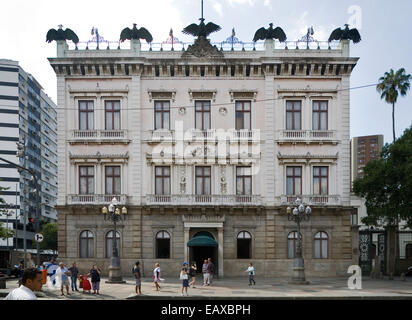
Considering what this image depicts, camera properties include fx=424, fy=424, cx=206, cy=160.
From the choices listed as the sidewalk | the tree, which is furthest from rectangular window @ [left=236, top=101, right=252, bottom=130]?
the tree

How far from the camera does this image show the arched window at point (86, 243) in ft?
107

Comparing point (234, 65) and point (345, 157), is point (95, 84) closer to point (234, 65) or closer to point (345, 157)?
point (234, 65)

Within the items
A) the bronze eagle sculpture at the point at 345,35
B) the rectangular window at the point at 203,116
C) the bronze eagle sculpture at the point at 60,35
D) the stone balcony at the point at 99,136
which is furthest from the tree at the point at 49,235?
the bronze eagle sculpture at the point at 345,35

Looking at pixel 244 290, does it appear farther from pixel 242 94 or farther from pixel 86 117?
pixel 86 117

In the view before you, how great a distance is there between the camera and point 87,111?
3322cm

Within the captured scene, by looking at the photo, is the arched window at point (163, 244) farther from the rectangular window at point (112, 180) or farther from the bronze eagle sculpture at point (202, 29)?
the bronze eagle sculpture at point (202, 29)

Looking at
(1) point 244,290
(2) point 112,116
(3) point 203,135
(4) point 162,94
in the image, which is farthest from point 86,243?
(1) point 244,290

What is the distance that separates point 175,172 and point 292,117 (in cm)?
1009

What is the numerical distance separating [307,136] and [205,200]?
9.26 metres

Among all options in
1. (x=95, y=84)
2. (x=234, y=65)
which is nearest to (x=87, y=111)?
(x=95, y=84)

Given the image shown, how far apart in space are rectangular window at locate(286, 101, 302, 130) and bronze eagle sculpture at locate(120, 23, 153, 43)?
12277 millimetres

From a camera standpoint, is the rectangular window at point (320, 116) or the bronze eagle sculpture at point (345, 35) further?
the rectangular window at point (320, 116)

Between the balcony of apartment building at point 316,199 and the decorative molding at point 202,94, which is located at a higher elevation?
the decorative molding at point 202,94

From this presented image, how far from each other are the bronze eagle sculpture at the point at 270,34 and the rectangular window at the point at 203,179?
1105 centimetres
